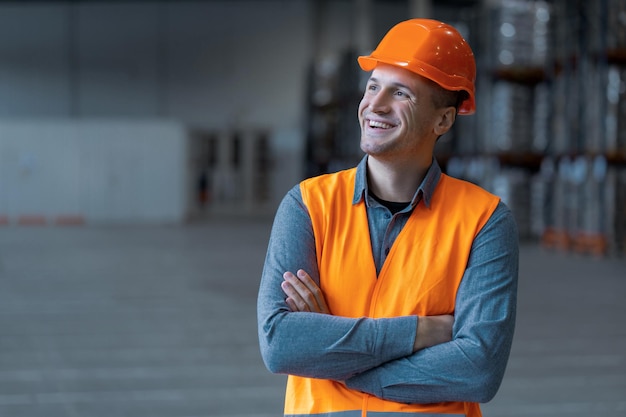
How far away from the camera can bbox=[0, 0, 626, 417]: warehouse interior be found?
5078 millimetres

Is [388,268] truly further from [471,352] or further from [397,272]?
[471,352]

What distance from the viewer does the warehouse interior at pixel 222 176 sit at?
16.7 ft

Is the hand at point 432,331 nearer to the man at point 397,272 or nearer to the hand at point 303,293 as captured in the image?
the man at point 397,272

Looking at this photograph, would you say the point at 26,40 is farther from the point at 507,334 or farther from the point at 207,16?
the point at 507,334

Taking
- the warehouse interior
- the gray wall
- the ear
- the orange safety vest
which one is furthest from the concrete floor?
the gray wall

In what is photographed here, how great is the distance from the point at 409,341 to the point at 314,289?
0.23m

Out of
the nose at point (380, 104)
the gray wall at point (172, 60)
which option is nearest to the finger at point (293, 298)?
the nose at point (380, 104)

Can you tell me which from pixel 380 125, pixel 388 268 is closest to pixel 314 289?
pixel 388 268

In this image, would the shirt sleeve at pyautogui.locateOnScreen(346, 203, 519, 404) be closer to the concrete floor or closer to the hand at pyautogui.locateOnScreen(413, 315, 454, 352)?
the hand at pyautogui.locateOnScreen(413, 315, 454, 352)

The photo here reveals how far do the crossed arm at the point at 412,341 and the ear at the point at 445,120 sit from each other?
24cm

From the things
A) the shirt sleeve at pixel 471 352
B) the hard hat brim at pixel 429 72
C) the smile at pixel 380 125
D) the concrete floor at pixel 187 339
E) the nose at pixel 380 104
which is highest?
the hard hat brim at pixel 429 72

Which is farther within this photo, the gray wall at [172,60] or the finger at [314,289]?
the gray wall at [172,60]

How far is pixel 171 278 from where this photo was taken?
31.2 ft

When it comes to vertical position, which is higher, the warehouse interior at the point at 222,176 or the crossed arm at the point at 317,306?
the crossed arm at the point at 317,306
